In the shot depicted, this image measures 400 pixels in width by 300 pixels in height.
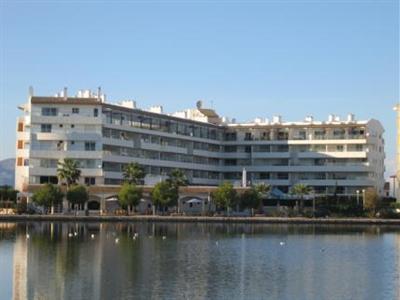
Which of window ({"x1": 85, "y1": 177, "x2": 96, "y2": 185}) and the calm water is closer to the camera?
the calm water

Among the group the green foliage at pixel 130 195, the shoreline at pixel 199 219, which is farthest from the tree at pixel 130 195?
the shoreline at pixel 199 219

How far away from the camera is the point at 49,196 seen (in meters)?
122

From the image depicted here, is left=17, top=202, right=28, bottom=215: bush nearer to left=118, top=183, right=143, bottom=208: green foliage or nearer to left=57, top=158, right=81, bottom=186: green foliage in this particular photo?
left=57, top=158, right=81, bottom=186: green foliage

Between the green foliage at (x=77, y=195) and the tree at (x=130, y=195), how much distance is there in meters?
5.65

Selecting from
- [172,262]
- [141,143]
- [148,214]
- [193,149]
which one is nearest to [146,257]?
[172,262]

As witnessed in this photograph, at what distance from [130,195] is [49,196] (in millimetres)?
12544

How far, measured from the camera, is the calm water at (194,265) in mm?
46469

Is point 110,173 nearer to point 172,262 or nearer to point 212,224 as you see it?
point 212,224

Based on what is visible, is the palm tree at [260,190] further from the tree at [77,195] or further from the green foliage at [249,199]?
the tree at [77,195]

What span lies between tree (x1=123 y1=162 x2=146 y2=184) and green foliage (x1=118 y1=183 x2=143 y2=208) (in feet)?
22.0

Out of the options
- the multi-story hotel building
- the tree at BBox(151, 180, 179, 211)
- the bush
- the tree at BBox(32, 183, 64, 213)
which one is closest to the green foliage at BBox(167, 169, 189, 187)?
the multi-story hotel building

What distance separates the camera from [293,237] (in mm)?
95250

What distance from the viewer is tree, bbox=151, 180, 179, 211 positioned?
128250 mm

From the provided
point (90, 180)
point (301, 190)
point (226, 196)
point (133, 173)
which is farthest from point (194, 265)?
point (301, 190)
